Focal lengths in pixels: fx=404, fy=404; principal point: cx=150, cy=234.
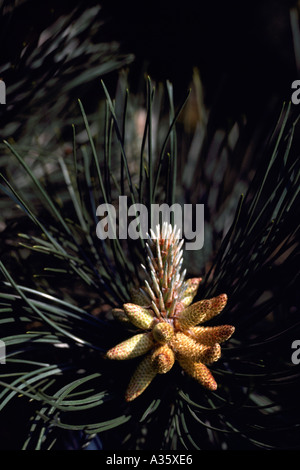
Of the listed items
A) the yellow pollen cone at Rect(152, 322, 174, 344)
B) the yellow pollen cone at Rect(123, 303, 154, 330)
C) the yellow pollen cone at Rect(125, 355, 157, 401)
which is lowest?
the yellow pollen cone at Rect(125, 355, 157, 401)

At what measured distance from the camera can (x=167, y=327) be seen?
32 cm

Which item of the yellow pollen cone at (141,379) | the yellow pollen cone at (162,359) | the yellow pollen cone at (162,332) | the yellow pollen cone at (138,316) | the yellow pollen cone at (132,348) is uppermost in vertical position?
the yellow pollen cone at (138,316)

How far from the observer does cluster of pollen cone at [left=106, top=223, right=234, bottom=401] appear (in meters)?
0.31

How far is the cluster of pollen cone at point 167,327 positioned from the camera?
12.0 inches

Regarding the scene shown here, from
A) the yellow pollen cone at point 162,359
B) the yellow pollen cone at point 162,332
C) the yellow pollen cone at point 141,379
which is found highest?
the yellow pollen cone at point 162,332

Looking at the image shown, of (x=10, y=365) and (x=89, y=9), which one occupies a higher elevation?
(x=89, y=9)

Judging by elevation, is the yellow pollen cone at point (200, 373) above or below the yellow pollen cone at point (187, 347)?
below

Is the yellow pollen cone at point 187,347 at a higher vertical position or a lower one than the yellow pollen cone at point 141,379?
higher

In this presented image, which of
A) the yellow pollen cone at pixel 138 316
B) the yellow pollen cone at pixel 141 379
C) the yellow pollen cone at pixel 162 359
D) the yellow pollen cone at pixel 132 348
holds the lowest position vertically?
the yellow pollen cone at pixel 141 379
